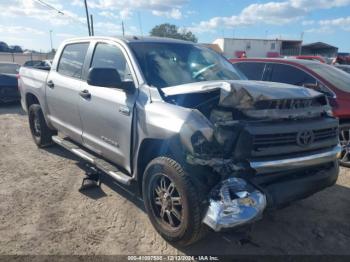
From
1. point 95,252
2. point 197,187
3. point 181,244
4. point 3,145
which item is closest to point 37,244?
point 95,252

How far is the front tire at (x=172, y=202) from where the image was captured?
2.76 metres

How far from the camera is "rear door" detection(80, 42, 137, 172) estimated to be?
3.54 meters

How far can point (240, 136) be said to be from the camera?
2.77 m

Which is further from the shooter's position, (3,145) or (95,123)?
(3,145)

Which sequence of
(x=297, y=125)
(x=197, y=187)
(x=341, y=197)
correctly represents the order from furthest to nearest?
(x=341, y=197) < (x=297, y=125) < (x=197, y=187)

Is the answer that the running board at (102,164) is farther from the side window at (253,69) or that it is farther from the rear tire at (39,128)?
the side window at (253,69)

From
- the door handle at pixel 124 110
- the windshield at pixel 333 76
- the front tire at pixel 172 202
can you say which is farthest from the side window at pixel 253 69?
the front tire at pixel 172 202

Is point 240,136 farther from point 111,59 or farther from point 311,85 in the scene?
point 311,85

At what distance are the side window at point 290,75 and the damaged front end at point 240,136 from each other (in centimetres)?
304

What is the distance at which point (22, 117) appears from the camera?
999 cm

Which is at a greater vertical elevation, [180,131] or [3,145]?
[180,131]

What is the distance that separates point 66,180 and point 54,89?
1.44 meters

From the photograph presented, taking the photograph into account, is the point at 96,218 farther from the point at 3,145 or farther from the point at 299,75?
the point at 299,75

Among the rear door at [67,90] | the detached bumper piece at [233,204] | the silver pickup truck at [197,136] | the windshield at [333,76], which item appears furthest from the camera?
the windshield at [333,76]
